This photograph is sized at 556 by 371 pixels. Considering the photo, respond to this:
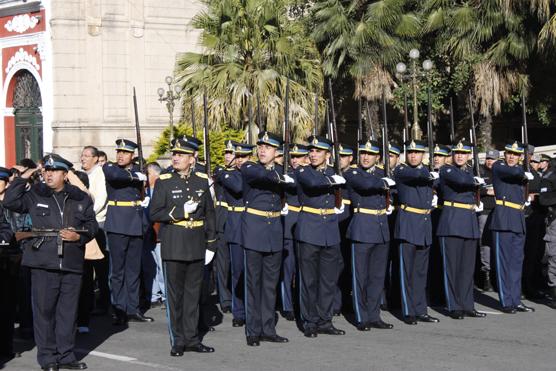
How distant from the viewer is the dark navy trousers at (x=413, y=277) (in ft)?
38.6

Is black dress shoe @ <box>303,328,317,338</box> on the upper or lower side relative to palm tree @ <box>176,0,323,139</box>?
lower

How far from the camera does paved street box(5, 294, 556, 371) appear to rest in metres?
9.58

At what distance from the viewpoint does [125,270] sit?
478 inches

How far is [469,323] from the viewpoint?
11.7 meters

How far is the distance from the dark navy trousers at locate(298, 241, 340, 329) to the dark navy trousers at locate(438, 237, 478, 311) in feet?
5.21

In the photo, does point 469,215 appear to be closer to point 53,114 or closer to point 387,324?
point 387,324

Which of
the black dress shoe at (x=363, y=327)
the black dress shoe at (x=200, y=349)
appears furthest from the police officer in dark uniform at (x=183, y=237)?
the black dress shoe at (x=363, y=327)

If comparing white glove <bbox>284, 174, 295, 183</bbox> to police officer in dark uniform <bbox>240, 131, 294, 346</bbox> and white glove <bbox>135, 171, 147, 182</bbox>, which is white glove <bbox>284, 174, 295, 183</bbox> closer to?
police officer in dark uniform <bbox>240, 131, 294, 346</bbox>

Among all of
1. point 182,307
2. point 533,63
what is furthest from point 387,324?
point 533,63

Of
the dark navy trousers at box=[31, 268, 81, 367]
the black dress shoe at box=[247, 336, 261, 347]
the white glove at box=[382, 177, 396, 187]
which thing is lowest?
the black dress shoe at box=[247, 336, 261, 347]

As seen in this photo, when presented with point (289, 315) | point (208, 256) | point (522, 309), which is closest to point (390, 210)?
point (289, 315)

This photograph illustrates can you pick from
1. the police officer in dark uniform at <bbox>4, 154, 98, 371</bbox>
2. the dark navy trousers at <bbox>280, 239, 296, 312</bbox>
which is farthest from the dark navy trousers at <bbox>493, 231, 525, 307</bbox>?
the police officer in dark uniform at <bbox>4, 154, 98, 371</bbox>

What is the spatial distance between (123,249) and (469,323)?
11.9 ft

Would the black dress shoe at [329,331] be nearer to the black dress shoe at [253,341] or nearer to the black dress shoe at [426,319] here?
the black dress shoe at [253,341]
